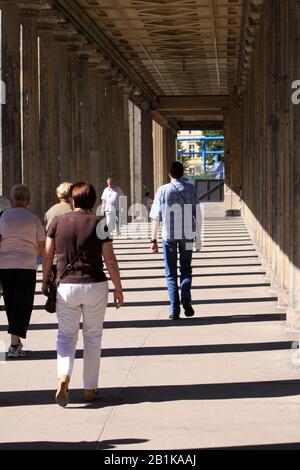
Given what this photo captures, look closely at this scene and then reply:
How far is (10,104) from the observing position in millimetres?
23797

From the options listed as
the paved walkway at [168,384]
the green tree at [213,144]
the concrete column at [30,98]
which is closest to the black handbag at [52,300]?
the paved walkway at [168,384]

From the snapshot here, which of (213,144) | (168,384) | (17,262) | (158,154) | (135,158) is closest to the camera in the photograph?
(168,384)

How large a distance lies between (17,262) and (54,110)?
65.0 ft

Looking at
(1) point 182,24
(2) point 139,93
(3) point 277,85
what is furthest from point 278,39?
(2) point 139,93

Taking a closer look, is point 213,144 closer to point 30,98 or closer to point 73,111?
point 73,111

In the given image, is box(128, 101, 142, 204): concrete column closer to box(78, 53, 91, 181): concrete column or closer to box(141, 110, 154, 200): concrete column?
box(141, 110, 154, 200): concrete column

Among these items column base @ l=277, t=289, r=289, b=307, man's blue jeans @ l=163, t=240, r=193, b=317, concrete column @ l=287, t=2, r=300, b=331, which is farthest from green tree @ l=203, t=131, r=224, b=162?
concrete column @ l=287, t=2, r=300, b=331

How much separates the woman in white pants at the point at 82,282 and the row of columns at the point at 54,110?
47.9 feet

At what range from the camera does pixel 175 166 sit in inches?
569

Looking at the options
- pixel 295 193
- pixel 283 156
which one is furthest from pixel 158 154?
pixel 295 193

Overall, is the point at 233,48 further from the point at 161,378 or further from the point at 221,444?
the point at 221,444

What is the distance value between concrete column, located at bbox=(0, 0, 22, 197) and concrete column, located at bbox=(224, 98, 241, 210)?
36596mm

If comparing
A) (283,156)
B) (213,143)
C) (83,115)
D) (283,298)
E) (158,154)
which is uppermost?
(83,115)

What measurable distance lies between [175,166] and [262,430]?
276 inches
